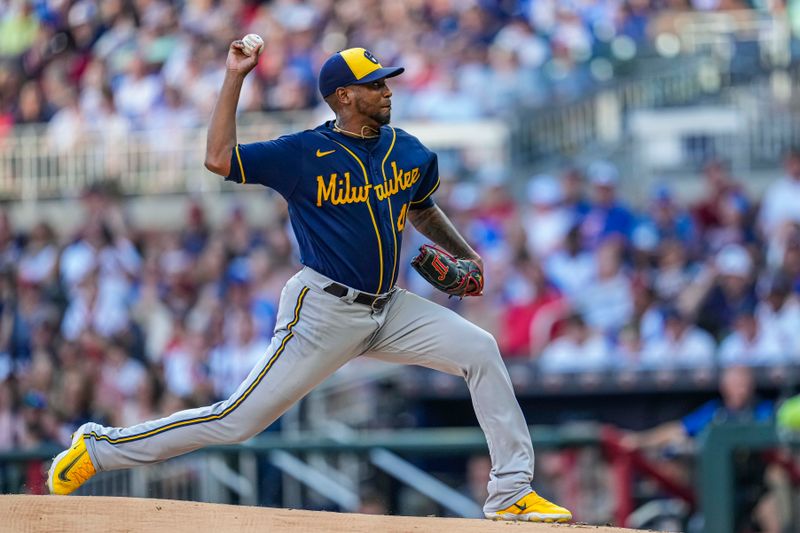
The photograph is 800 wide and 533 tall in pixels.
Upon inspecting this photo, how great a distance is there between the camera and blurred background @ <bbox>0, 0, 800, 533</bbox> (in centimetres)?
885

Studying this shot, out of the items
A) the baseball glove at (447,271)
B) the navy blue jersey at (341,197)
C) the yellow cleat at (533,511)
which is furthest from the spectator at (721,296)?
the navy blue jersey at (341,197)

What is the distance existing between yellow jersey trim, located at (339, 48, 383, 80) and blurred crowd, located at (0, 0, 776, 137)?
8.55 metres

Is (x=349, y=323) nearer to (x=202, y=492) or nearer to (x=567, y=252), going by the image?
(x=202, y=492)

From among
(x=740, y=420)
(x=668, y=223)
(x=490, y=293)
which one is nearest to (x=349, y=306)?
(x=740, y=420)

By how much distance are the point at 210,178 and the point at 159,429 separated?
9.84m

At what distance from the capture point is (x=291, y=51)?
15.7m

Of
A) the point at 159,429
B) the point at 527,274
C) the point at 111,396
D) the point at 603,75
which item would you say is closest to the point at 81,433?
the point at 159,429

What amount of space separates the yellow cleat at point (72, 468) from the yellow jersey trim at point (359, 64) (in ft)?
5.62

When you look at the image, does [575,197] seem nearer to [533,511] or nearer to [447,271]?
[447,271]

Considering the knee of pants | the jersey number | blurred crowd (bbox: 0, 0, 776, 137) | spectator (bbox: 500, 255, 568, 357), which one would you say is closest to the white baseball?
the jersey number

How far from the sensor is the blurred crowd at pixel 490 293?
34.0 ft

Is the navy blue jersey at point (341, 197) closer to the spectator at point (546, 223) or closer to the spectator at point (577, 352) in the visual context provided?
the spectator at point (577, 352)

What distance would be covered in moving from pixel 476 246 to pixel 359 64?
658cm

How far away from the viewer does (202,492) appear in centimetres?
908
